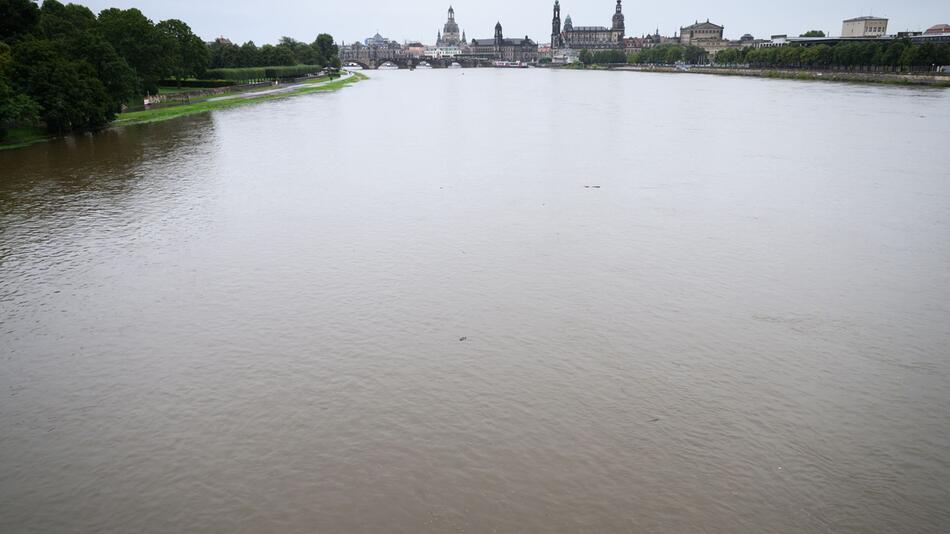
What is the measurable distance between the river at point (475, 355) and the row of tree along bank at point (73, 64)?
13336 mm

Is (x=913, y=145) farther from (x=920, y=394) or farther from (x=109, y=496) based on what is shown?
(x=109, y=496)

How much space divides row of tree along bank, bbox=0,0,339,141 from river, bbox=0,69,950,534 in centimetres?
1334

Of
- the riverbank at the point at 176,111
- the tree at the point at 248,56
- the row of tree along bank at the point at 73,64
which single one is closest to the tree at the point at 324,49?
the tree at the point at 248,56

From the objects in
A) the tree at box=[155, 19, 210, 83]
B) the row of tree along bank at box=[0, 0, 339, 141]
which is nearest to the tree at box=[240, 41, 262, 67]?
the tree at box=[155, 19, 210, 83]

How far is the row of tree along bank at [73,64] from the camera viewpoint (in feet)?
127

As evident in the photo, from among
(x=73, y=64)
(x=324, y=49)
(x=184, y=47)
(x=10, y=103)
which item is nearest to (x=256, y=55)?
(x=184, y=47)

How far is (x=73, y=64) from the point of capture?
136ft

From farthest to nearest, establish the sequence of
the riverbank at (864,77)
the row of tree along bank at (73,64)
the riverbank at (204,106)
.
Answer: the riverbank at (864,77) → the riverbank at (204,106) → the row of tree along bank at (73,64)

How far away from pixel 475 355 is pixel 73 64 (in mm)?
39857

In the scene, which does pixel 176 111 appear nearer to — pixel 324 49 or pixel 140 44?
pixel 140 44

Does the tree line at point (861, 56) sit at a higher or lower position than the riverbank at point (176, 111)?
higher

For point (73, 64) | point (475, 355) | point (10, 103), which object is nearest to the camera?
point (475, 355)

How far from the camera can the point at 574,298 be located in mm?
16250

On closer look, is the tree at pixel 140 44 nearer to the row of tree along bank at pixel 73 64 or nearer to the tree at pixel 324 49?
the row of tree along bank at pixel 73 64
